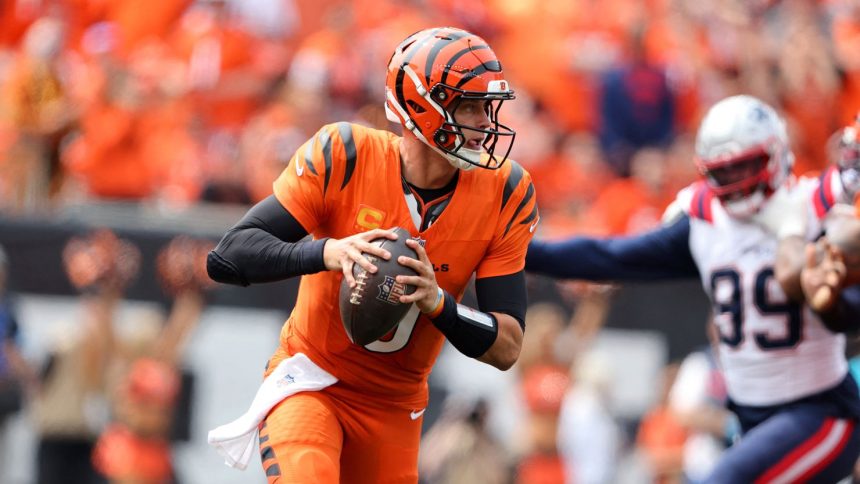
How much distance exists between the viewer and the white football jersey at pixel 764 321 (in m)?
6.75

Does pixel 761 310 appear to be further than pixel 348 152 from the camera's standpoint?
Yes

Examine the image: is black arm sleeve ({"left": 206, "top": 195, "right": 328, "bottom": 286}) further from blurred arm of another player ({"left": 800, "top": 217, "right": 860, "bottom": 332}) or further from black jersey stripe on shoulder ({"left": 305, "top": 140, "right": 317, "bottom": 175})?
blurred arm of another player ({"left": 800, "top": 217, "right": 860, "bottom": 332})

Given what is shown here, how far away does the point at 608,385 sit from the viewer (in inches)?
416

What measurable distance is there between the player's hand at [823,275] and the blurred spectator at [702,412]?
2.80 metres

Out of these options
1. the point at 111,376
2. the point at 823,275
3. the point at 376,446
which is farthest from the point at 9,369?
the point at 823,275

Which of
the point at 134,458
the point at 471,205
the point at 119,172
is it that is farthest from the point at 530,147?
the point at 471,205

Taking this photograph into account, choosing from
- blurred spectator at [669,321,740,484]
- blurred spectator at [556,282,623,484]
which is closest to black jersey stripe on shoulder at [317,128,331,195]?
blurred spectator at [669,321,740,484]

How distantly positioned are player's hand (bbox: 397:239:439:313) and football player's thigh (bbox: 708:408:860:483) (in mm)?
1999

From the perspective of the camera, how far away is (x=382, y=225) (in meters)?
5.43

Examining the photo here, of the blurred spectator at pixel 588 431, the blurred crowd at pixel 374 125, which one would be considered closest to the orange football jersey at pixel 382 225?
the blurred crowd at pixel 374 125

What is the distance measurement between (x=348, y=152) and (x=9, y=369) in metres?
5.75

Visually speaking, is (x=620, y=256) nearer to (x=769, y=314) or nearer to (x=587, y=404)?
(x=769, y=314)

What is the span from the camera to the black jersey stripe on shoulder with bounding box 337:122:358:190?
17.7ft

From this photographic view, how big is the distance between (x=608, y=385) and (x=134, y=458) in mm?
3379
